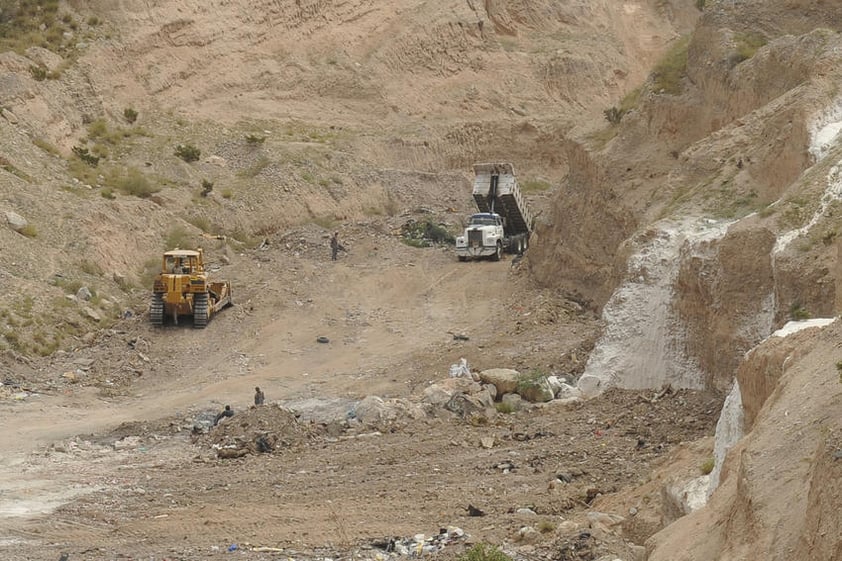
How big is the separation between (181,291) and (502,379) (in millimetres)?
9437

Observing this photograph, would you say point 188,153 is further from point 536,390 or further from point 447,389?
point 536,390

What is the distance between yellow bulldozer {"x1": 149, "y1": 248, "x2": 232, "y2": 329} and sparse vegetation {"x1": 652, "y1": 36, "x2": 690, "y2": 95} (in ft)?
36.9

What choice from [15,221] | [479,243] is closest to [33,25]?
[15,221]

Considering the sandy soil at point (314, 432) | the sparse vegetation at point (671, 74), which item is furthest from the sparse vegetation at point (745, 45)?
the sandy soil at point (314, 432)

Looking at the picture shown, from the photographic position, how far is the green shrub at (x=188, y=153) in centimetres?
4150

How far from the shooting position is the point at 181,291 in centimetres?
3033

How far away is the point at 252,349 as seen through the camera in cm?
2986

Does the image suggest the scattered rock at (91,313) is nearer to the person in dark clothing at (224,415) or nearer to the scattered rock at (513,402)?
the person in dark clothing at (224,415)

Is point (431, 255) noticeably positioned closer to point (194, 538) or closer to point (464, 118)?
point (464, 118)

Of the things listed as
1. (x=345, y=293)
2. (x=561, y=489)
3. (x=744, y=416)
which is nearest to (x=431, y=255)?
(x=345, y=293)

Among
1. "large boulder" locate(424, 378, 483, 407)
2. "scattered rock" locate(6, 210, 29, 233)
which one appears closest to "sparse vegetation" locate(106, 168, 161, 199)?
"scattered rock" locate(6, 210, 29, 233)

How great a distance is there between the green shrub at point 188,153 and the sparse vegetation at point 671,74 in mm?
16076

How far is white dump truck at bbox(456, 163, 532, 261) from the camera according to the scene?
3772 cm

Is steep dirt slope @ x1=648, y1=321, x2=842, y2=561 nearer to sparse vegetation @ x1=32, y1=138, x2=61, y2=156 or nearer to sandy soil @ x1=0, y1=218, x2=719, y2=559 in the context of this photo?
sandy soil @ x1=0, y1=218, x2=719, y2=559
